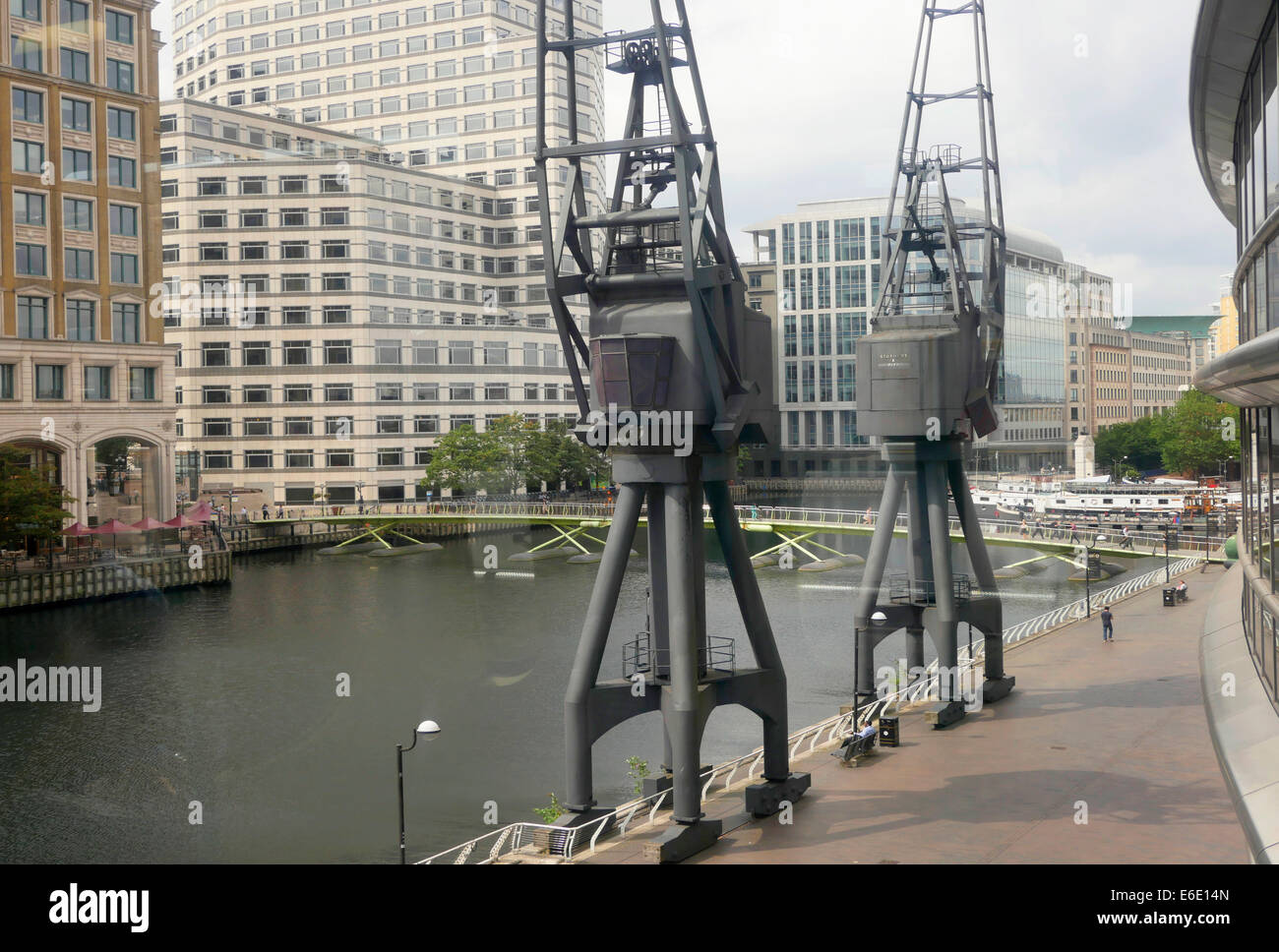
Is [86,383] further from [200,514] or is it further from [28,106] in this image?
[28,106]

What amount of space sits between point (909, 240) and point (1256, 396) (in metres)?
24.8

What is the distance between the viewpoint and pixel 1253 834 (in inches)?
403

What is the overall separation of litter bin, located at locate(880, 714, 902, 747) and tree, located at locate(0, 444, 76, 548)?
46926 mm

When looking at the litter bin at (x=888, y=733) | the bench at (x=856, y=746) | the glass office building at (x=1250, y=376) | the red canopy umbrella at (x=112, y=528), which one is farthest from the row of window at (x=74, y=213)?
the glass office building at (x=1250, y=376)

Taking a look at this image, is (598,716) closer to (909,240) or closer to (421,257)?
(909,240)

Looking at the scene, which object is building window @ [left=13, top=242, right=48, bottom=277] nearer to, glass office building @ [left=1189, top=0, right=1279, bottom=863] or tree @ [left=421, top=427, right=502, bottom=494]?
tree @ [left=421, top=427, right=502, bottom=494]

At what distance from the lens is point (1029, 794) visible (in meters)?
22.3

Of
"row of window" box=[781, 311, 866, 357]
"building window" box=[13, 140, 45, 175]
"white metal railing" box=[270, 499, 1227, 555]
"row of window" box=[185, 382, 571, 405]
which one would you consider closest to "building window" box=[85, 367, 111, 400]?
"building window" box=[13, 140, 45, 175]

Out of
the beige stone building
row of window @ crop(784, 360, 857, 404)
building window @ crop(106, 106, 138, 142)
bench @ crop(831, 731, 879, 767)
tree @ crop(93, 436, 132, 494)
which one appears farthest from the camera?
row of window @ crop(784, 360, 857, 404)

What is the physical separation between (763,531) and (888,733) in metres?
54.4

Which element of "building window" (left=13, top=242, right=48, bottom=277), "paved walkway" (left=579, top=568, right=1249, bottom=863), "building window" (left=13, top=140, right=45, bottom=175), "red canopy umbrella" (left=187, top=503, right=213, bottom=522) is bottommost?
"paved walkway" (left=579, top=568, right=1249, bottom=863)

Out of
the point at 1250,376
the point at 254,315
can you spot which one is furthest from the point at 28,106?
the point at 1250,376

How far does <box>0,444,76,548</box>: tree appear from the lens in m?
57.5
